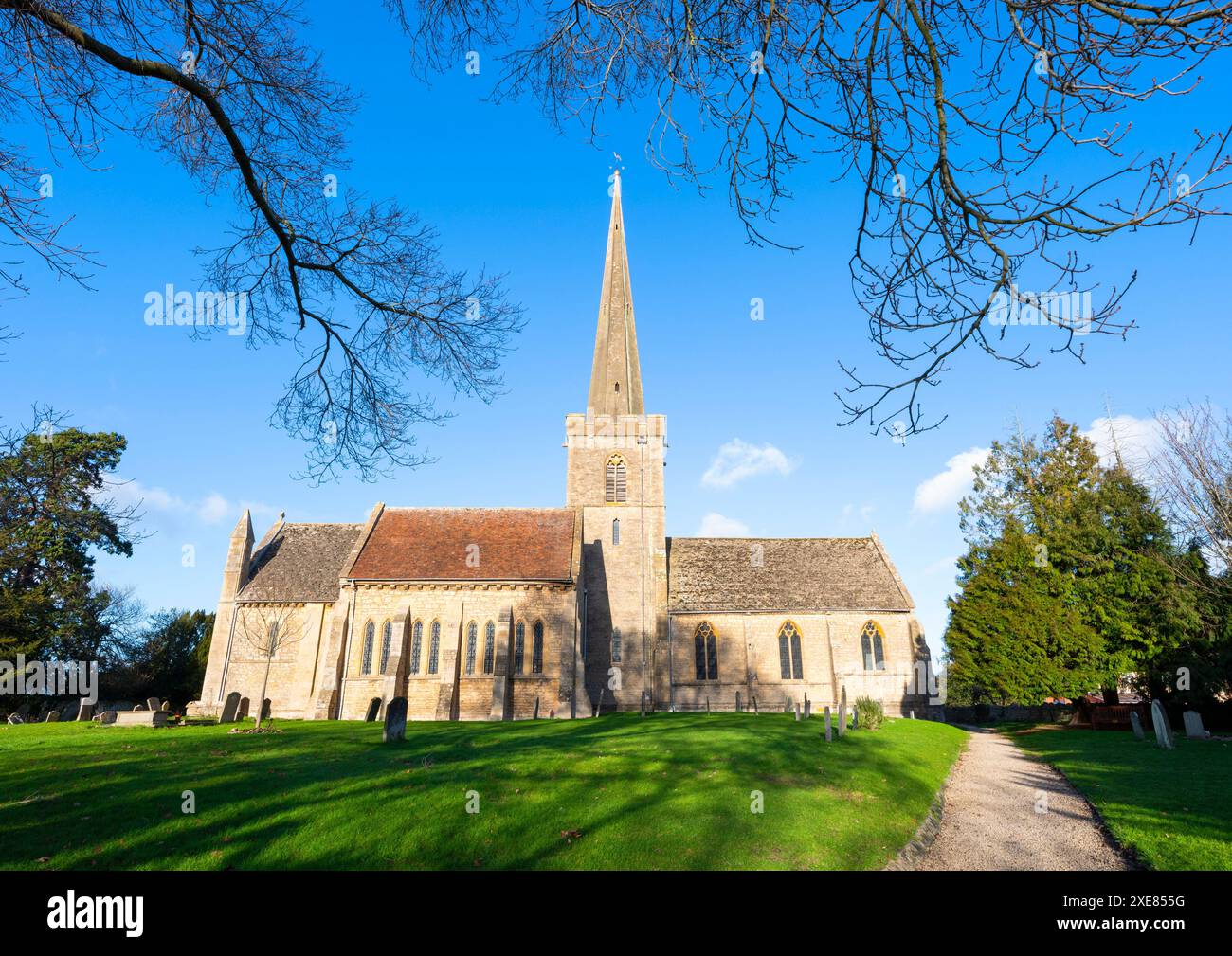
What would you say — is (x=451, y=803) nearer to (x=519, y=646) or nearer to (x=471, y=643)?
(x=519, y=646)

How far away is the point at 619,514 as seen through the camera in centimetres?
3694

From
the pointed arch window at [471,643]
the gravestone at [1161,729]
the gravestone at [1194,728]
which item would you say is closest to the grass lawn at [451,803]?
the gravestone at [1161,729]

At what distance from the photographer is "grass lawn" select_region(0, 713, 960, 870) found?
26.8ft

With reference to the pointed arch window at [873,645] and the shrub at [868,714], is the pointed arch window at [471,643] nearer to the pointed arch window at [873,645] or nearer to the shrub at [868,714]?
the shrub at [868,714]

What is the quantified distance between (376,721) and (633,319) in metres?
27.0

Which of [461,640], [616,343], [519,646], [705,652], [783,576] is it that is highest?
[616,343]

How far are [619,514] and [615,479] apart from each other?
206 centimetres

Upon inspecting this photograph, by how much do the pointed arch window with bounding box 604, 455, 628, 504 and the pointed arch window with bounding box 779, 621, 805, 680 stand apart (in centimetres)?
1134

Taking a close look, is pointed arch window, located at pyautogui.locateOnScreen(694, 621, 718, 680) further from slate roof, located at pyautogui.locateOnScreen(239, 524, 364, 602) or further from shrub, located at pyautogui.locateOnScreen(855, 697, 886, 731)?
slate roof, located at pyautogui.locateOnScreen(239, 524, 364, 602)

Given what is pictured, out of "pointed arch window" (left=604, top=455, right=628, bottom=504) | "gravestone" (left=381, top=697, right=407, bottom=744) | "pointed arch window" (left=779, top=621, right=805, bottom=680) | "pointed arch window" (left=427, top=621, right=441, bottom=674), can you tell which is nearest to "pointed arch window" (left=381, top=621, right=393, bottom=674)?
"pointed arch window" (left=427, top=621, right=441, bottom=674)

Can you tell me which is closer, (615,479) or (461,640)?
(461,640)

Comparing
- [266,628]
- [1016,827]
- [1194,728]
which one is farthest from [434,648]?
[1194,728]
